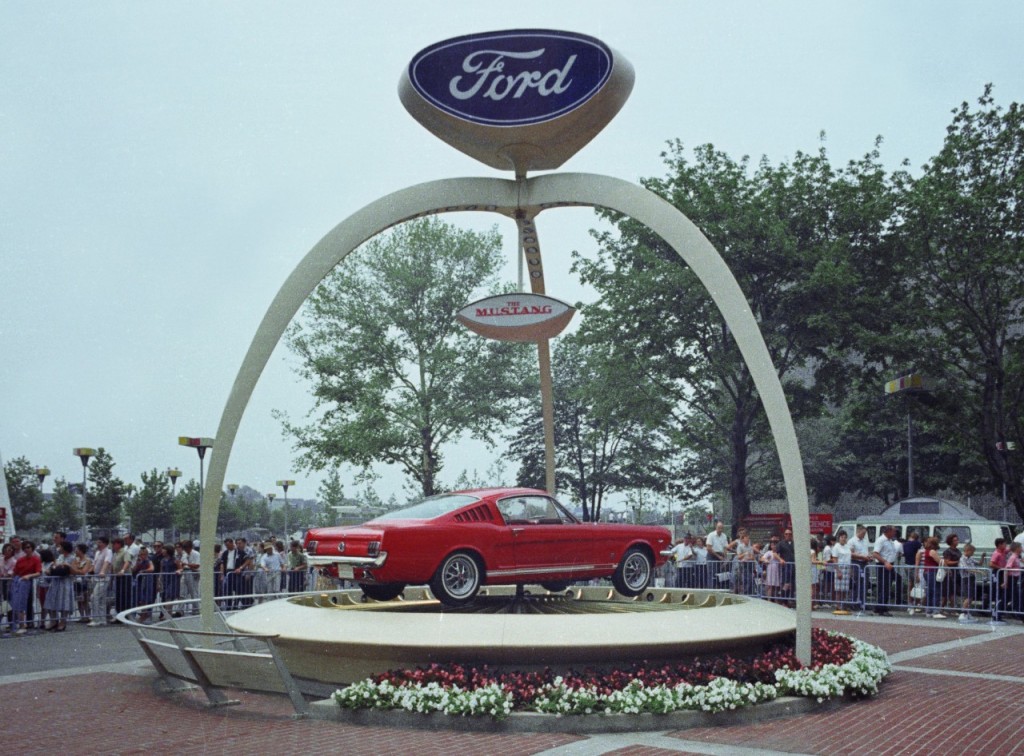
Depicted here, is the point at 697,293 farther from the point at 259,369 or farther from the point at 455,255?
the point at 259,369

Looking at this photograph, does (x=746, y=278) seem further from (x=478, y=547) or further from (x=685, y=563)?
(x=478, y=547)

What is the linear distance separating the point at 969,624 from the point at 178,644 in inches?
629

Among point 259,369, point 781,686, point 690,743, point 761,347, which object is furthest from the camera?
point 259,369

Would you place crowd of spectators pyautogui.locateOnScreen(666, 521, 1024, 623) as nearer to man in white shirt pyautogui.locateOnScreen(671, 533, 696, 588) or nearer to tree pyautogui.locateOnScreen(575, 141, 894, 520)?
man in white shirt pyautogui.locateOnScreen(671, 533, 696, 588)

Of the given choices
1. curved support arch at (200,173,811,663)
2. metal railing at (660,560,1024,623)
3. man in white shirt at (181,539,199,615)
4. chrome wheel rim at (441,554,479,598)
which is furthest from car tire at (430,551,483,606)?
metal railing at (660,560,1024,623)

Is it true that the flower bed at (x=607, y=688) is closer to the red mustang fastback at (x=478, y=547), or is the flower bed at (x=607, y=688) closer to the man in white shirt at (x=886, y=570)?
the red mustang fastback at (x=478, y=547)

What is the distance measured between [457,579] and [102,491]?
6478 centimetres

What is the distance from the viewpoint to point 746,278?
32.1 meters

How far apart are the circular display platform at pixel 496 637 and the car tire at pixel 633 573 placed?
1.52 m

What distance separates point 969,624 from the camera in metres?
20.9

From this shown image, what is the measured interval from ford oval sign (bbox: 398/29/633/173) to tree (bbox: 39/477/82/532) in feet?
238

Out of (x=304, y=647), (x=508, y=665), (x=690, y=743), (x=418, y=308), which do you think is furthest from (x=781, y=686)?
(x=418, y=308)

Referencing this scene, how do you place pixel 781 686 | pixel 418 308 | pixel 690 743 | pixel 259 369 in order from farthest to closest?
pixel 418 308, pixel 259 369, pixel 781 686, pixel 690 743

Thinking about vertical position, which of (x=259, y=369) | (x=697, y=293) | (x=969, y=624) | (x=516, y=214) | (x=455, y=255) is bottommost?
(x=969, y=624)
